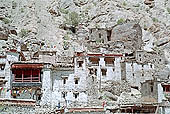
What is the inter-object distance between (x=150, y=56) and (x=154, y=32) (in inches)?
695

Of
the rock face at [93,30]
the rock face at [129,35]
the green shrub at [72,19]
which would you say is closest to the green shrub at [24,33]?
the rock face at [93,30]

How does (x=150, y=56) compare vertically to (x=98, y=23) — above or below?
below

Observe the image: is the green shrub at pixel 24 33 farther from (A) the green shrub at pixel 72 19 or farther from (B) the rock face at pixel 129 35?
(B) the rock face at pixel 129 35

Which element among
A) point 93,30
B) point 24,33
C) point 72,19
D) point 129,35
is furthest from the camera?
point 72,19

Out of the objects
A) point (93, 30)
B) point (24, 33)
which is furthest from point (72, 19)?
point (24, 33)

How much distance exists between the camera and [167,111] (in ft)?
114

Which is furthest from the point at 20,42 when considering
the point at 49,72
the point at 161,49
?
the point at 161,49

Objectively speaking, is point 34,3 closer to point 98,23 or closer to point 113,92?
point 98,23

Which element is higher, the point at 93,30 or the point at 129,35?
the point at 93,30

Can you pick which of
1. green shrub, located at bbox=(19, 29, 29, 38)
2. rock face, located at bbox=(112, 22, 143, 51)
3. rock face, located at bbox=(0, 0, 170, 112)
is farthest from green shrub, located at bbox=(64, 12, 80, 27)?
rock face, located at bbox=(112, 22, 143, 51)

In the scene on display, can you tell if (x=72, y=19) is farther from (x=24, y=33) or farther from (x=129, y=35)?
(x=129, y=35)

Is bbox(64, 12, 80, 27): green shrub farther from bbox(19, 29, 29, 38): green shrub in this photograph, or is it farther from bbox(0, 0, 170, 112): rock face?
bbox(19, 29, 29, 38): green shrub

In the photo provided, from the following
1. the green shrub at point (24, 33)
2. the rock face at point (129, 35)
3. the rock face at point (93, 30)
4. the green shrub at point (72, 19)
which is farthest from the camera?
the green shrub at point (72, 19)

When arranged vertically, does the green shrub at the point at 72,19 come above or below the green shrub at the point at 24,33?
above
